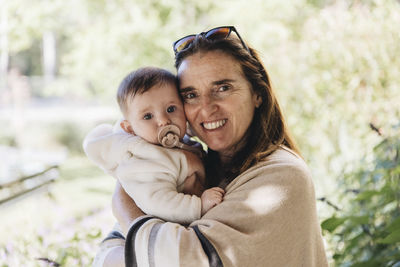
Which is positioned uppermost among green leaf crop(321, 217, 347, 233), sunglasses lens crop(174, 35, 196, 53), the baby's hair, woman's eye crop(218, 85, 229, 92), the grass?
sunglasses lens crop(174, 35, 196, 53)

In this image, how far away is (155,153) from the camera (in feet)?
5.14

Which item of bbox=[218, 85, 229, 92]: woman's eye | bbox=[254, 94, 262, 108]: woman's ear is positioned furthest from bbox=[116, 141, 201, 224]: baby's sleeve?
bbox=[254, 94, 262, 108]: woman's ear

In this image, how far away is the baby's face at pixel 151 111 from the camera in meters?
1.64

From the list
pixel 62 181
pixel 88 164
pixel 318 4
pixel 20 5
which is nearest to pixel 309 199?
pixel 20 5

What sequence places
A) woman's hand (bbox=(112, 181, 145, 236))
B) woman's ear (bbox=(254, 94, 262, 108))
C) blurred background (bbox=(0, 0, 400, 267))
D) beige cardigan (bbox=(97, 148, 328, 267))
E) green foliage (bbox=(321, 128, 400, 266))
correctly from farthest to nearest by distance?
blurred background (bbox=(0, 0, 400, 267)), green foliage (bbox=(321, 128, 400, 266)), woman's ear (bbox=(254, 94, 262, 108)), woman's hand (bbox=(112, 181, 145, 236)), beige cardigan (bbox=(97, 148, 328, 267))

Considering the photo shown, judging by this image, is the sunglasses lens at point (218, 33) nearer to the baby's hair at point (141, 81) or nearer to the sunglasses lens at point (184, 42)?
the sunglasses lens at point (184, 42)

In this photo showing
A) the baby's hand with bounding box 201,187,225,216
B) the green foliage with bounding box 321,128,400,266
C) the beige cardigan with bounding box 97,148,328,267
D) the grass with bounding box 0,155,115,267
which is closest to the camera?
the beige cardigan with bounding box 97,148,328,267

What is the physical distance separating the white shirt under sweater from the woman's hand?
0.05 metres

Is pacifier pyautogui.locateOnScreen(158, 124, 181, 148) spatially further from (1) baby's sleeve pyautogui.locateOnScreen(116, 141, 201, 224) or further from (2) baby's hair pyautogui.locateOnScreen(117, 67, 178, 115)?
(2) baby's hair pyautogui.locateOnScreen(117, 67, 178, 115)

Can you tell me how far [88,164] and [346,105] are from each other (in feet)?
24.7

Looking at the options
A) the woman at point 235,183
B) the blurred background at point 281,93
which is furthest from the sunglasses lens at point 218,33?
the blurred background at point 281,93

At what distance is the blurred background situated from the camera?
2494 mm

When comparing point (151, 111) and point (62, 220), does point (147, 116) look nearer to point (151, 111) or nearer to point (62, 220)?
point (151, 111)

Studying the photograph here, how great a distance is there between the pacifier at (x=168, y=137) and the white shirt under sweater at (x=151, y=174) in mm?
23
